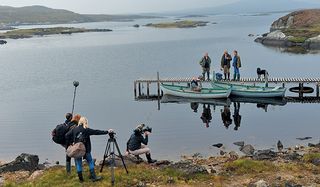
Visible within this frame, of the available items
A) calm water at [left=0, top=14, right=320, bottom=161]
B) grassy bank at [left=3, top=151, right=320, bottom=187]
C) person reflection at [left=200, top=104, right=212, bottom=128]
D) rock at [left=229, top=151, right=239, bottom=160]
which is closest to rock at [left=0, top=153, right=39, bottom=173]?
grassy bank at [left=3, top=151, right=320, bottom=187]

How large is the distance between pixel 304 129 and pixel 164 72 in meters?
32.9

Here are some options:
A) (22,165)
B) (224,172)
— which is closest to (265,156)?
(224,172)

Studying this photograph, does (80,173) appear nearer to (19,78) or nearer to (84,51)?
(19,78)

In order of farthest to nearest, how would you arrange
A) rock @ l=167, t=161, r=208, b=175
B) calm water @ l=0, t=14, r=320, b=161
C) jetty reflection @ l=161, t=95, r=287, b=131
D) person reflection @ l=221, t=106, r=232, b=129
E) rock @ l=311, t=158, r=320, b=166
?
jetty reflection @ l=161, t=95, r=287, b=131
person reflection @ l=221, t=106, r=232, b=129
calm water @ l=0, t=14, r=320, b=161
rock @ l=311, t=158, r=320, b=166
rock @ l=167, t=161, r=208, b=175

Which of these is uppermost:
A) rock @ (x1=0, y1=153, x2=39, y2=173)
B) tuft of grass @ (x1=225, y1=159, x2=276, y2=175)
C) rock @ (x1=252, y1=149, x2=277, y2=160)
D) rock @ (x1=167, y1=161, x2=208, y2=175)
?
rock @ (x1=167, y1=161, x2=208, y2=175)

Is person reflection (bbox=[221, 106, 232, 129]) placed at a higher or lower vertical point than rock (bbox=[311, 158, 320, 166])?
lower

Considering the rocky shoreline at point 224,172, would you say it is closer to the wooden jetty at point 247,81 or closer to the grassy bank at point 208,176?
the grassy bank at point 208,176

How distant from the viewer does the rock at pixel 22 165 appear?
22.3 metres

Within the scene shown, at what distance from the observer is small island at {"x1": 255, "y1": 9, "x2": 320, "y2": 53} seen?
9250 cm

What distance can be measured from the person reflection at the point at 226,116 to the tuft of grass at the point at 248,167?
45.5 ft

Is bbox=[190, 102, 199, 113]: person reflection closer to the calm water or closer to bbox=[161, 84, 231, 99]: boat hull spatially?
the calm water

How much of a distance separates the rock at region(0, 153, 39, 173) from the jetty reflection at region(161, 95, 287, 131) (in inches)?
632

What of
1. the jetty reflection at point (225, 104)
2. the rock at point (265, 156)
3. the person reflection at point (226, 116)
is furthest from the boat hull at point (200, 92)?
the rock at point (265, 156)

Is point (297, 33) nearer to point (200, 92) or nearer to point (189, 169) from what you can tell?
point (200, 92)
